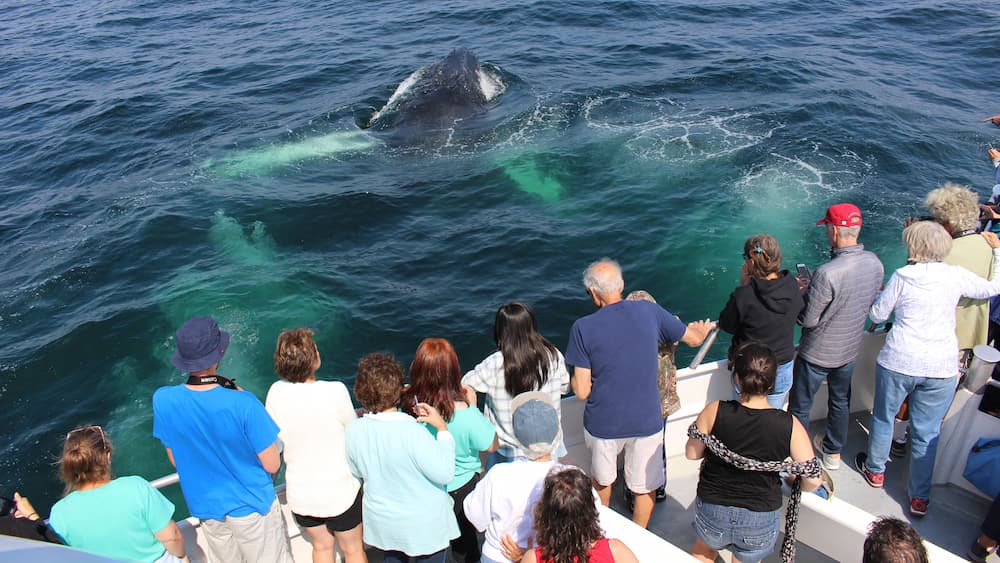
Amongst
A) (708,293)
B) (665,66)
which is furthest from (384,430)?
(665,66)

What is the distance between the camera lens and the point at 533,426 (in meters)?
3.94

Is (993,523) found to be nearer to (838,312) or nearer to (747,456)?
(838,312)

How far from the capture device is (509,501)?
3.94 meters

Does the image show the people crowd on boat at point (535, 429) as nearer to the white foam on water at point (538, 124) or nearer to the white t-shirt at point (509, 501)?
the white t-shirt at point (509, 501)

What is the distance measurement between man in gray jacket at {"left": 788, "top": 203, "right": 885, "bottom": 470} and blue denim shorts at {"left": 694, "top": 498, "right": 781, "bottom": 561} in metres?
1.79

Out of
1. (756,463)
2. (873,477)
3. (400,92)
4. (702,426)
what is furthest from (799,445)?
(400,92)

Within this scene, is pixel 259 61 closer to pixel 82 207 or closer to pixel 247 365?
pixel 82 207

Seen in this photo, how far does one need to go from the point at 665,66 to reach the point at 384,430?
2112 cm

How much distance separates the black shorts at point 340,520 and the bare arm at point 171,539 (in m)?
0.76

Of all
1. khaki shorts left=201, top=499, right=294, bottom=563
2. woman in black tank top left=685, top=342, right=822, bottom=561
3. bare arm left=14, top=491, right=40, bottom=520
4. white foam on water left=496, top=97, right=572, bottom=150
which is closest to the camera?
bare arm left=14, top=491, right=40, bottom=520

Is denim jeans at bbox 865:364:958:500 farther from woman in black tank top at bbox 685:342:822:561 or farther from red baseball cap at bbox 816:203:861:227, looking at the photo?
woman in black tank top at bbox 685:342:822:561

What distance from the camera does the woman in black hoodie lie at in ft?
18.0

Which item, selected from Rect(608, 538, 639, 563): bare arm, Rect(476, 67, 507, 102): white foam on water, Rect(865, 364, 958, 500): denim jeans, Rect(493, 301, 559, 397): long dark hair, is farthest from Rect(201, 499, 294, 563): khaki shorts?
Rect(476, 67, 507, 102): white foam on water

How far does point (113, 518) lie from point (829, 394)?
5.52 metres
